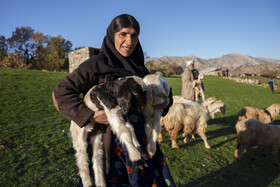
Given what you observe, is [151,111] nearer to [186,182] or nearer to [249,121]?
[186,182]

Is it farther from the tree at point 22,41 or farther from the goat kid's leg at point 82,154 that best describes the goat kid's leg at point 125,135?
the tree at point 22,41

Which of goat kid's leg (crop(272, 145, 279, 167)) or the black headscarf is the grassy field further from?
the black headscarf

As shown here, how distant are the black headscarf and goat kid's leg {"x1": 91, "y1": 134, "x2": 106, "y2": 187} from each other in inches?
27.6

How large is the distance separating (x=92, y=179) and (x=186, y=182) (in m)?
3.56

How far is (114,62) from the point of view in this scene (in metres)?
1.93

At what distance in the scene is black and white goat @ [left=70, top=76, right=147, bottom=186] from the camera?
1.65m

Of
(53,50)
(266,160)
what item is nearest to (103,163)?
(266,160)

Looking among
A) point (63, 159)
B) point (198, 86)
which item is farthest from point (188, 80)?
point (63, 159)

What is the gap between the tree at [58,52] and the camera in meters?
41.6

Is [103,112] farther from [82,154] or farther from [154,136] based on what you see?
→ [154,136]

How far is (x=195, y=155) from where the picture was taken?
602 centimetres

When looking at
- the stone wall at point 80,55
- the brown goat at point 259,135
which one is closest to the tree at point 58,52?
the stone wall at point 80,55

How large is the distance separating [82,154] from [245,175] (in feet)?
17.8

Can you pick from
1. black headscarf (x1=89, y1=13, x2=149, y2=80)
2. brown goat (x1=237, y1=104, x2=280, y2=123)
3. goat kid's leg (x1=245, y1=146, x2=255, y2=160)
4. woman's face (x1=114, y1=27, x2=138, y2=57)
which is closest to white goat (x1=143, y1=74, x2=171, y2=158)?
black headscarf (x1=89, y1=13, x2=149, y2=80)
